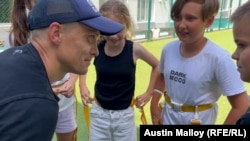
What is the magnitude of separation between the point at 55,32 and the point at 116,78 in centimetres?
121

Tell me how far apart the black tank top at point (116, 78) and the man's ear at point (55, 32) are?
118 cm

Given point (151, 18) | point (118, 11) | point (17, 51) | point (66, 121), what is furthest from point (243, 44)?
point (151, 18)

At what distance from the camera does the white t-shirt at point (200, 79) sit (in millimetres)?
1779

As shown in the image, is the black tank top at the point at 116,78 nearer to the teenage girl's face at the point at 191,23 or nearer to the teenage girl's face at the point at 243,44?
the teenage girl's face at the point at 191,23

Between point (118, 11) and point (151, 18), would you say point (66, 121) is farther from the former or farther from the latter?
point (151, 18)

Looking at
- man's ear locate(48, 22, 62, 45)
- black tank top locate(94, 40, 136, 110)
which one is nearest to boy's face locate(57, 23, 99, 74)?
man's ear locate(48, 22, 62, 45)

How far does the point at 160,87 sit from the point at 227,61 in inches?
25.6

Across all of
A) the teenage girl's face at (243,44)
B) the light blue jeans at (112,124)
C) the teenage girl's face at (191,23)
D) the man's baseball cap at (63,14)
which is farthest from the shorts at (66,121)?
the teenage girl's face at (243,44)

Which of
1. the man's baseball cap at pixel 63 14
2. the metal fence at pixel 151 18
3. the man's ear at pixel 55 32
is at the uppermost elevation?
the man's baseball cap at pixel 63 14

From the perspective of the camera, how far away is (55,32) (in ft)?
3.99

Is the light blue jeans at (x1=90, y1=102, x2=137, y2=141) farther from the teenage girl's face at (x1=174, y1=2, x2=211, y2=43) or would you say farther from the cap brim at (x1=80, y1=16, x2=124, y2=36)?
the cap brim at (x1=80, y1=16, x2=124, y2=36)

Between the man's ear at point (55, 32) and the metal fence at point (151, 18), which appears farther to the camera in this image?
the metal fence at point (151, 18)

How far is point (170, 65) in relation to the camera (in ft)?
6.62

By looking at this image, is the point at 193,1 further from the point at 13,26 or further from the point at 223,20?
the point at 223,20
